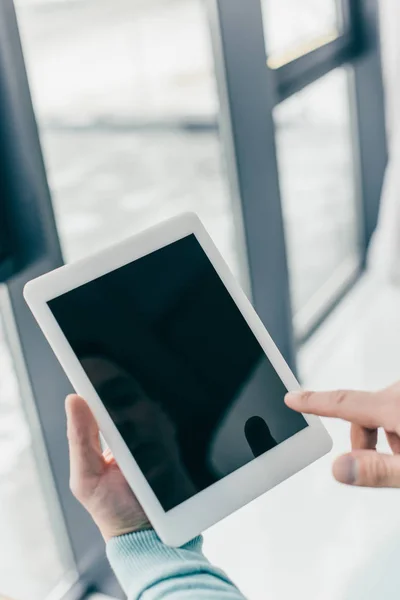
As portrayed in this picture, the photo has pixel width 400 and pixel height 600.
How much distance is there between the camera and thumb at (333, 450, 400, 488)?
0.57 m

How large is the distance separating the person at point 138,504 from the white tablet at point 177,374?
0.08 ft

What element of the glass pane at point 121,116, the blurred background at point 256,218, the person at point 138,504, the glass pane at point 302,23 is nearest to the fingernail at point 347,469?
the person at point 138,504

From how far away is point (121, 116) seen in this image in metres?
3.31

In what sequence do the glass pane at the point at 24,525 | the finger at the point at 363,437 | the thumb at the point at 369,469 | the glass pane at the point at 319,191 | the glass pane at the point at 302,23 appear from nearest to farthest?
the thumb at the point at 369,469 < the finger at the point at 363,437 < the glass pane at the point at 24,525 < the glass pane at the point at 302,23 < the glass pane at the point at 319,191

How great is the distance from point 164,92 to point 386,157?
1513 mm

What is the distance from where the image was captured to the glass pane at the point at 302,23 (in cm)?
168

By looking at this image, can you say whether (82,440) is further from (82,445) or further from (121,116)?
(121,116)

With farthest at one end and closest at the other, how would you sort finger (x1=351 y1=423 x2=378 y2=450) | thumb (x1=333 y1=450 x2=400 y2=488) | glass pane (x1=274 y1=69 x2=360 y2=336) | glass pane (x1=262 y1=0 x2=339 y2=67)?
glass pane (x1=274 y1=69 x2=360 y2=336)
glass pane (x1=262 y1=0 x2=339 y2=67)
finger (x1=351 y1=423 x2=378 y2=450)
thumb (x1=333 y1=450 x2=400 y2=488)

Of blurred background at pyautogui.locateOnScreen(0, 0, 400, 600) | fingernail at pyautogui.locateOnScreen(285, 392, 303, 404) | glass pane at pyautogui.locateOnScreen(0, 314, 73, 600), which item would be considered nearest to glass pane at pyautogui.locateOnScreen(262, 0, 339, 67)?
blurred background at pyautogui.locateOnScreen(0, 0, 400, 600)

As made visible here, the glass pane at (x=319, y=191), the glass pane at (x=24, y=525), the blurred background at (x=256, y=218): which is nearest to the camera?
the blurred background at (x=256, y=218)

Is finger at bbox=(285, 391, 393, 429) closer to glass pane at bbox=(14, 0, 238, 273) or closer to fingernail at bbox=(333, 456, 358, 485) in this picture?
fingernail at bbox=(333, 456, 358, 485)

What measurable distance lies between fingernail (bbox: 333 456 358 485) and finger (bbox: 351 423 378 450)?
100 millimetres

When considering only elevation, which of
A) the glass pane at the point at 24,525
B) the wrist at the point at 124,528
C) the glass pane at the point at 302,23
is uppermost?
the glass pane at the point at 302,23

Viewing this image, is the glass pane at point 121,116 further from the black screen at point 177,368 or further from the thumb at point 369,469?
the thumb at point 369,469
